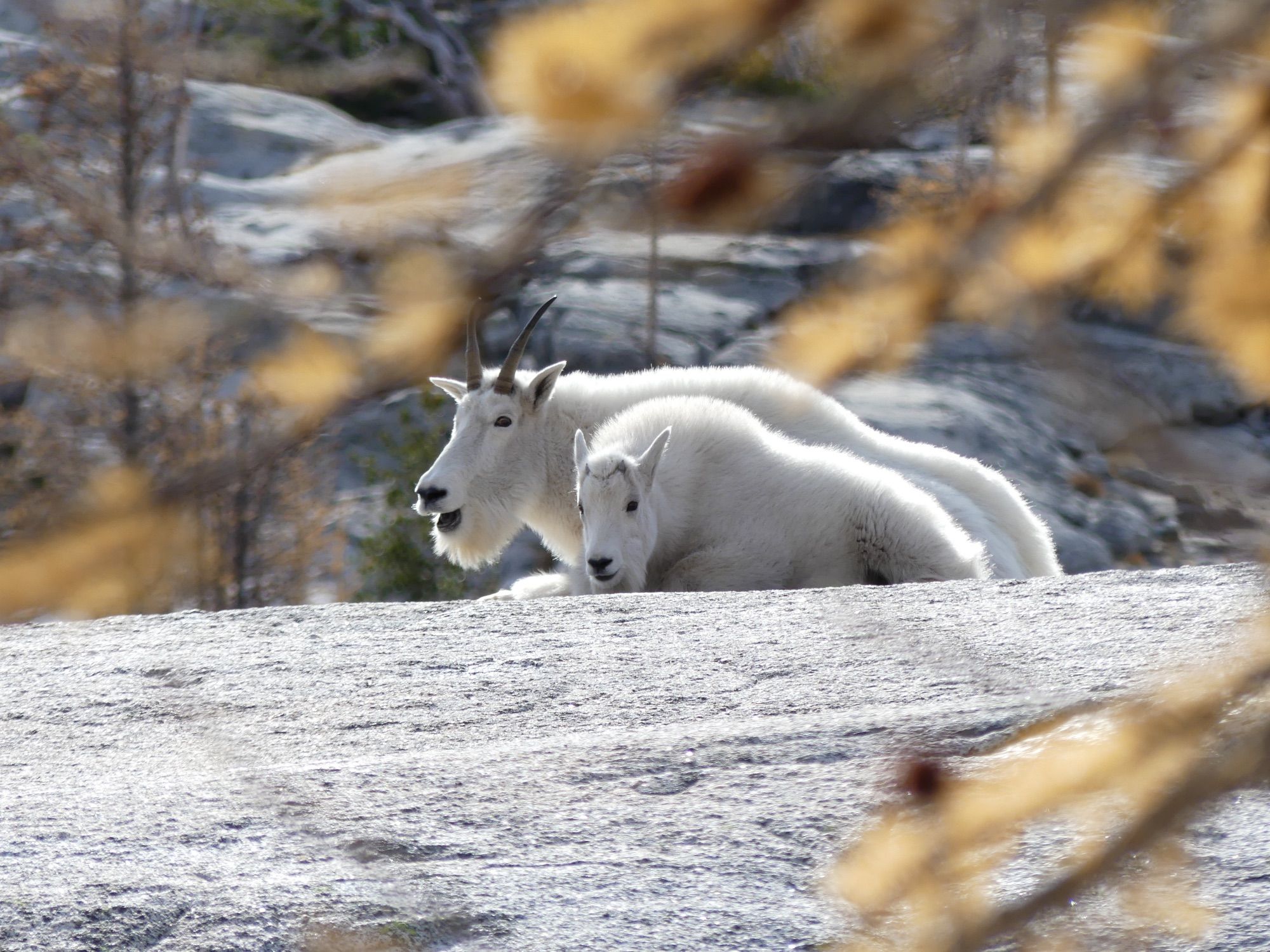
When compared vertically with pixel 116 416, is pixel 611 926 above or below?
above

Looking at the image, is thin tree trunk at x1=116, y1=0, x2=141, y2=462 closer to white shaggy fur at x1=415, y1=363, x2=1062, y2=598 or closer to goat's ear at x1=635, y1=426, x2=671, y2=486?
white shaggy fur at x1=415, y1=363, x2=1062, y2=598

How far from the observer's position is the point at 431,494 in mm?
7375

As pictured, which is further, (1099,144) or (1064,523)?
(1064,523)

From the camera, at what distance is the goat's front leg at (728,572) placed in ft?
20.0

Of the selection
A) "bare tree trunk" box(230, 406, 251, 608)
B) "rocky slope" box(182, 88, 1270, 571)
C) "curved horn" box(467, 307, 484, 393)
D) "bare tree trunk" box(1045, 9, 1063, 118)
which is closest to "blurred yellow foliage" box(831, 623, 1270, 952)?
"rocky slope" box(182, 88, 1270, 571)

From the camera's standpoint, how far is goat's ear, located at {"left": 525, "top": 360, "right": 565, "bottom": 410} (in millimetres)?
7414

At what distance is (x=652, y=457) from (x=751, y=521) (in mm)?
500

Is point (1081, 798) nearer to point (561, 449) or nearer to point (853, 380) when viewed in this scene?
point (853, 380)

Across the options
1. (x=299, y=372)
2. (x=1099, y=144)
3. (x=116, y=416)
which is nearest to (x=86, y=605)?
(x=299, y=372)

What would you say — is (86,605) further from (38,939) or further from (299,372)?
(38,939)

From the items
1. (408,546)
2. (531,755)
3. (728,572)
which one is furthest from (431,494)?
(408,546)

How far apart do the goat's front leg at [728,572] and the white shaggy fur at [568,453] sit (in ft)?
3.83

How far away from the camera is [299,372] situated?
1.57 m

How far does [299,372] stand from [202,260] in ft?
0.63
